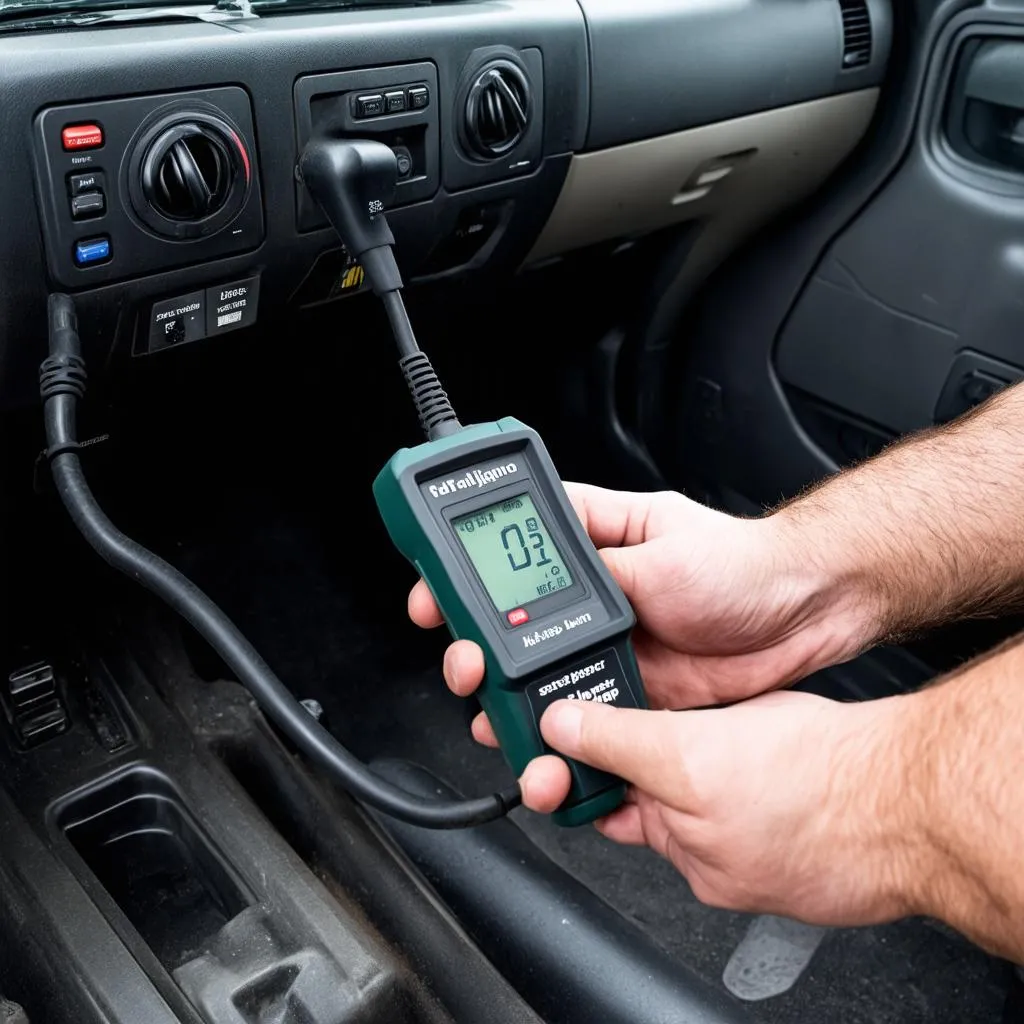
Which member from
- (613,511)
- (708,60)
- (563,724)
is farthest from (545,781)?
(708,60)

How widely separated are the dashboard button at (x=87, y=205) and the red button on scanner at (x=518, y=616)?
0.40m

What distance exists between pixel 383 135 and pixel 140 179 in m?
0.23

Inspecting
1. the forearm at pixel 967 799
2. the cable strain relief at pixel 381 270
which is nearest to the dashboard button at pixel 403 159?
the cable strain relief at pixel 381 270

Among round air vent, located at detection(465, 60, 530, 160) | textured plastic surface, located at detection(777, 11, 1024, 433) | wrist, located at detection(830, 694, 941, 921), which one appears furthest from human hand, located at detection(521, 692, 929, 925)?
textured plastic surface, located at detection(777, 11, 1024, 433)

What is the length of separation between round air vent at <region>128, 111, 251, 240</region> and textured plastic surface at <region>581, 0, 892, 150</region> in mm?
419

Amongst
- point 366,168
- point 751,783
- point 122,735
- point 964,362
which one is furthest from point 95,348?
point 964,362

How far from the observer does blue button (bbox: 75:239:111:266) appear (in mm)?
779

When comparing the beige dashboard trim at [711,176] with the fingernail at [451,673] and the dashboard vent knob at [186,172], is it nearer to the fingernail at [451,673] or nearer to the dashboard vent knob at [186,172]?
the dashboard vent knob at [186,172]

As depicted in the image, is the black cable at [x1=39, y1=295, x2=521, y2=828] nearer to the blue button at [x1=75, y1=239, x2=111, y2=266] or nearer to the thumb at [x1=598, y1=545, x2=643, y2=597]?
the blue button at [x1=75, y1=239, x2=111, y2=266]

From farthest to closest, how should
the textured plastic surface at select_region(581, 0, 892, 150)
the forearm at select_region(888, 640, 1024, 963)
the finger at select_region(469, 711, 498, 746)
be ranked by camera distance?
the textured plastic surface at select_region(581, 0, 892, 150)
the finger at select_region(469, 711, 498, 746)
the forearm at select_region(888, 640, 1024, 963)

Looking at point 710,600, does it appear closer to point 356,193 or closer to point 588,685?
point 588,685

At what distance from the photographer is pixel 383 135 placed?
36.9 inches

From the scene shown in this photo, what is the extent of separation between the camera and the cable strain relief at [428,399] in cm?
78

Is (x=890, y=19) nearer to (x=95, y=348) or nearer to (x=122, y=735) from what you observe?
(x=95, y=348)
